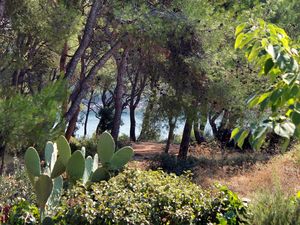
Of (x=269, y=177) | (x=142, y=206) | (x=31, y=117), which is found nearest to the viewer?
(x=142, y=206)

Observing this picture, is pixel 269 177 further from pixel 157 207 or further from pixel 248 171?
pixel 157 207

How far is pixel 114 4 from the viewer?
11.1 meters

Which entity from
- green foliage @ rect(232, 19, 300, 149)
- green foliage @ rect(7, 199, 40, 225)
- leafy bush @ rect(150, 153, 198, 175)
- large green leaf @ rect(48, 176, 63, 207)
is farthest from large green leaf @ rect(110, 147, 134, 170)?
leafy bush @ rect(150, 153, 198, 175)

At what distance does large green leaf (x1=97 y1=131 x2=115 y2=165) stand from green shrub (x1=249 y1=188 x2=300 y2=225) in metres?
2.47

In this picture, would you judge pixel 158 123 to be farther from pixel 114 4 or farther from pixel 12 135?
pixel 12 135

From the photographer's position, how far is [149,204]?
488 cm

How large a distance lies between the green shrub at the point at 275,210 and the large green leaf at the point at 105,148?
Answer: 8.10 feet

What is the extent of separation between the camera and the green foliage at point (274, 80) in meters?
2.04

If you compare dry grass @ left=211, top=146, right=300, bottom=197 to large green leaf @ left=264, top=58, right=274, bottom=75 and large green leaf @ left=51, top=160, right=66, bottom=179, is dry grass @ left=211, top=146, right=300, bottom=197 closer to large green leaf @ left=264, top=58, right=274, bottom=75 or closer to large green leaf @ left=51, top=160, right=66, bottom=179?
large green leaf @ left=51, top=160, right=66, bottom=179

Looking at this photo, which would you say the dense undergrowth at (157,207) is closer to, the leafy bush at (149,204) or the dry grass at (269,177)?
the leafy bush at (149,204)

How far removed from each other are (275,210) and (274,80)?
2417 millimetres

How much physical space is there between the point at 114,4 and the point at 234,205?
6804 millimetres

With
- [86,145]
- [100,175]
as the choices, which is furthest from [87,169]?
[86,145]

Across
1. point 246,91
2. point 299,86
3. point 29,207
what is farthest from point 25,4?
point 299,86
